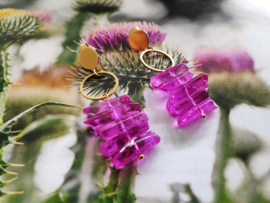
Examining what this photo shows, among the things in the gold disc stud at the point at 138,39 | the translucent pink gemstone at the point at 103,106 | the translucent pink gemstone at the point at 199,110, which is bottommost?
the translucent pink gemstone at the point at 199,110

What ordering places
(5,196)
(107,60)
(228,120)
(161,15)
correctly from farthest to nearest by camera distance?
(161,15) → (107,60) → (228,120) → (5,196)

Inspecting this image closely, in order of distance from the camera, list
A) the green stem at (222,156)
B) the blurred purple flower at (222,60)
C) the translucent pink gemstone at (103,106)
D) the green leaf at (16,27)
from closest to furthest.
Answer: the green stem at (222,156)
the translucent pink gemstone at (103,106)
the blurred purple flower at (222,60)
the green leaf at (16,27)

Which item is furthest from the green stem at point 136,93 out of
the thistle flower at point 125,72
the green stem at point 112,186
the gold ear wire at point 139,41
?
the green stem at point 112,186

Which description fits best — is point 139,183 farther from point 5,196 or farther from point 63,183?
point 5,196

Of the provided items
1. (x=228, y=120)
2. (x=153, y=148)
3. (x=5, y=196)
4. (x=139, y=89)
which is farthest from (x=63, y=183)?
(x=228, y=120)

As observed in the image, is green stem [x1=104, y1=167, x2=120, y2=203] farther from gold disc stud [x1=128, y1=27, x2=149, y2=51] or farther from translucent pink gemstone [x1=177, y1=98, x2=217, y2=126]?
gold disc stud [x1=128, y1=27, x2=149, y2=51]

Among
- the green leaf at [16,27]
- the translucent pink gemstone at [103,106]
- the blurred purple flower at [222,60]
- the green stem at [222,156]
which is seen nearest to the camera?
the green stem at [222,156]

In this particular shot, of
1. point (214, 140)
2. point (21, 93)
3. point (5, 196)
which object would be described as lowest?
point (214, 140)

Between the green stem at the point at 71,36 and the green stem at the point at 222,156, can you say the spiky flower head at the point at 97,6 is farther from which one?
the green stem at the point at 222,156
